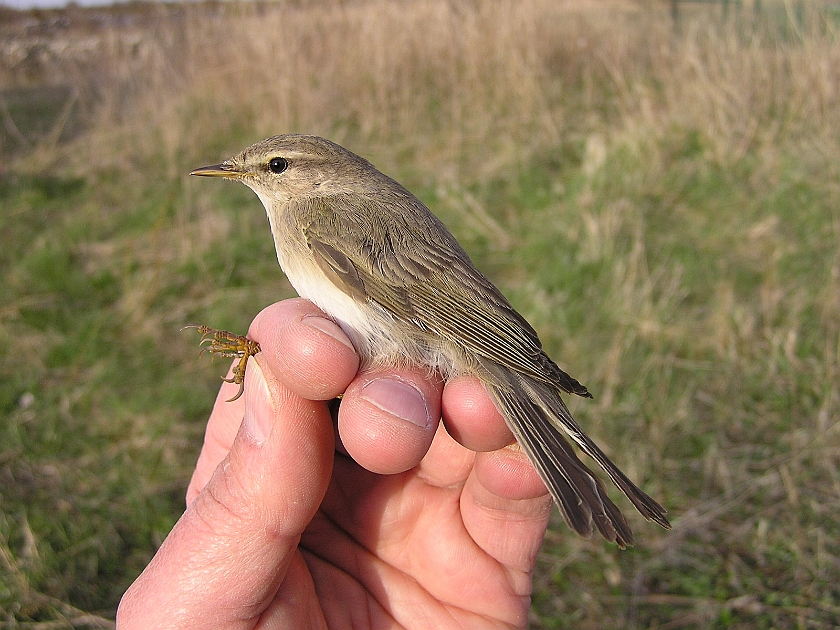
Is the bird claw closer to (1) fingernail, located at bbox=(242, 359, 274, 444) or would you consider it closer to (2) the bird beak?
(1) fingernail, located at bbox=(242, 359, 274, 444)

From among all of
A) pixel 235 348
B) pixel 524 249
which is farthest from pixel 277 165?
pixel 524 249

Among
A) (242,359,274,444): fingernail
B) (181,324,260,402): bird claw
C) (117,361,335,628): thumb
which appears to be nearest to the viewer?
(117,361,335,628): thumb

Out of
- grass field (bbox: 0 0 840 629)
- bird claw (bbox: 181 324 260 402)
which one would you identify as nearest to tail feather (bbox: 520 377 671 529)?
bird claw (bbox: 181 324 260 402)

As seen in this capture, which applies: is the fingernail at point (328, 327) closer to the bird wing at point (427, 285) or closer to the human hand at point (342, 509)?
the human hand at point (342, 509)

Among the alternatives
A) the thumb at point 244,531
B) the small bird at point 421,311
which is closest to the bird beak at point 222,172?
the small bird at point 421,311

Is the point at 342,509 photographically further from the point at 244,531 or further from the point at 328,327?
the point at 328,327

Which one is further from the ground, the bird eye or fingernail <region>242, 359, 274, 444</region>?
the bird eye

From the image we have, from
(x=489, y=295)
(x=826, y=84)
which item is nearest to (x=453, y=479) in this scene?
(x=489, y=295)
